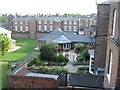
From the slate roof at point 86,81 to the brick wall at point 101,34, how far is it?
5.31ft

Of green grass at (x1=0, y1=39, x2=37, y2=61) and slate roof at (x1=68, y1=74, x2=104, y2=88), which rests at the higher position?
slate roof at (x1=68, y1=74, x2=104, y2=88)

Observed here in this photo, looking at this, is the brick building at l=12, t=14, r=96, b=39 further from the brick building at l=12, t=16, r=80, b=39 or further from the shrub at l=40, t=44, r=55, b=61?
the shrub at l=40, t=44, r=55, b=61

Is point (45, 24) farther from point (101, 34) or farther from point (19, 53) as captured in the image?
point (101, 34)

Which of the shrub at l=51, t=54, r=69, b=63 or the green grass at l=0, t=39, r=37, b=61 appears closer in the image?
the shrub at l=51, t=54, r=69, b=63

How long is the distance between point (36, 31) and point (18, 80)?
4009 centimetres

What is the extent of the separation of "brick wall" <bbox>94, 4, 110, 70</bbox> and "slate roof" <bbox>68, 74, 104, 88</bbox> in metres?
1.62

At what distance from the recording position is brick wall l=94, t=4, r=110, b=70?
16358 millimetres

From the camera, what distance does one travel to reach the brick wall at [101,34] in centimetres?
1636

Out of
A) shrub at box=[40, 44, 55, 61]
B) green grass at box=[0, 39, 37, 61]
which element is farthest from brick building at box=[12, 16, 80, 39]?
shrub at box=[40, 44, 55, 61]

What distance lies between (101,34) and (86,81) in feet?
12.9

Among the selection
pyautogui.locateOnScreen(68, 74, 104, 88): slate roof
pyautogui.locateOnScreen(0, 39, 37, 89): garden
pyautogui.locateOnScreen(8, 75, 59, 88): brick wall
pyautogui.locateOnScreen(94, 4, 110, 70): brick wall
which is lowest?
pyautogui.locateOnScreen(0, 39, 37, 89): garden

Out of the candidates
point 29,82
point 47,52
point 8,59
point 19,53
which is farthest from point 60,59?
point 29,82

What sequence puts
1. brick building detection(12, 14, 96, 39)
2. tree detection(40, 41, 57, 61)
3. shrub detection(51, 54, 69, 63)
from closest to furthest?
shrub detection(51, 54, 69, 63) < tree detection(40, 41, 57, 61) < brick building detection(12, 14, 96, 39)

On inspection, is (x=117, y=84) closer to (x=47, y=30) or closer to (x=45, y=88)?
(x=45, y=88)
